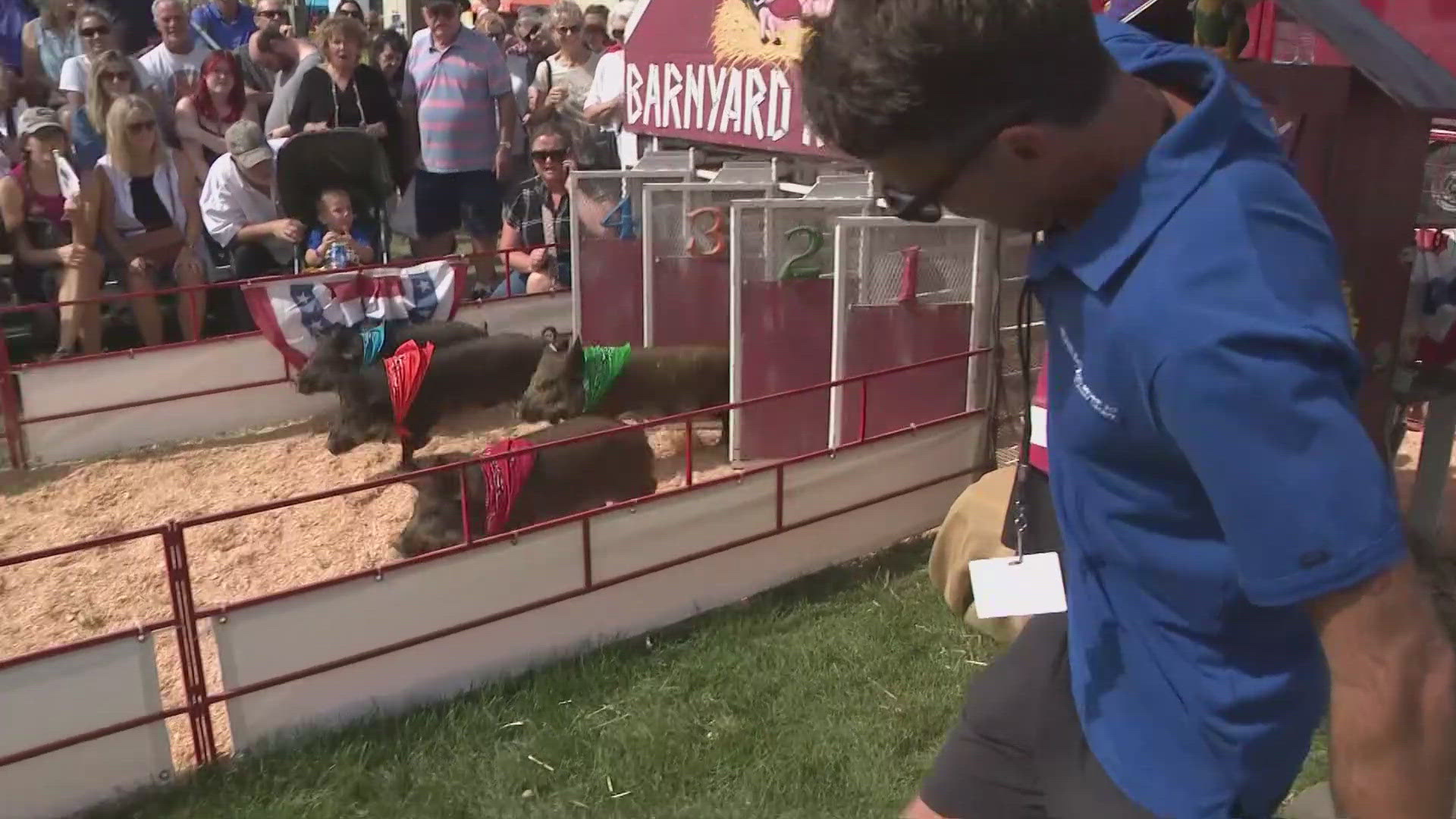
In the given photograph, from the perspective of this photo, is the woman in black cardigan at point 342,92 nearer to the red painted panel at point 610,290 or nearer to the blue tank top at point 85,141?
the blue tank top at point 85,141

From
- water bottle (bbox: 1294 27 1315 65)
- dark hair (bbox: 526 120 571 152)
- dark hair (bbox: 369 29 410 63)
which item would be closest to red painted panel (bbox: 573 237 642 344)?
dark hair (bbox: 526 120 571 152)

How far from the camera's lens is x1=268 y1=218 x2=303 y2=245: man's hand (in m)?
7.06

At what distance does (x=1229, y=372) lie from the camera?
1.02 meters

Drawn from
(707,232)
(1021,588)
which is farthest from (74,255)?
(1021,588)

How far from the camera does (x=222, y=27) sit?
31.0 ft

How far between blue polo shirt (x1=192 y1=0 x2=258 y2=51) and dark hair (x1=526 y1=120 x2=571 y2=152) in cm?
269

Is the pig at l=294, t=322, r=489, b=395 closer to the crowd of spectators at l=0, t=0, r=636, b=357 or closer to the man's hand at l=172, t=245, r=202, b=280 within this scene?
the crowd of spectators at l=0, t=0, r=636, b=357

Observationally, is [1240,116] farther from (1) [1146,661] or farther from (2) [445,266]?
(2) [445,266]

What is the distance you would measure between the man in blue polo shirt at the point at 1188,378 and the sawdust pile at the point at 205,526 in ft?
9.39

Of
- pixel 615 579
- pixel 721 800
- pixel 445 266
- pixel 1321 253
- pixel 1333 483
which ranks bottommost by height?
pixel 721 800

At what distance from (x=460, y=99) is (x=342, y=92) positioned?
2.50ft

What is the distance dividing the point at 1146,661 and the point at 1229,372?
528 mm

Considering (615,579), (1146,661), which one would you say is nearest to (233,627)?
(615,579)

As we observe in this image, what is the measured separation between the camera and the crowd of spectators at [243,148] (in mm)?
7219
